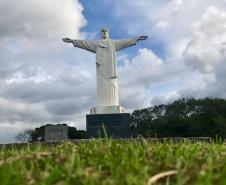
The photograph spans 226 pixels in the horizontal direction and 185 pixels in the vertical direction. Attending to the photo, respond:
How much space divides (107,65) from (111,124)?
444 cm

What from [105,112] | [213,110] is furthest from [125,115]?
[213,110]

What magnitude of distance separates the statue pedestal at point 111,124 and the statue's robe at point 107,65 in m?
1.97

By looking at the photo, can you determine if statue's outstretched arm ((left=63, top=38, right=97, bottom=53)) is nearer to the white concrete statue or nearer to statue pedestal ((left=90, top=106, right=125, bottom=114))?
the white concrete statue

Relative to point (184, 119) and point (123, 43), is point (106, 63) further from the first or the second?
point (184, 119)

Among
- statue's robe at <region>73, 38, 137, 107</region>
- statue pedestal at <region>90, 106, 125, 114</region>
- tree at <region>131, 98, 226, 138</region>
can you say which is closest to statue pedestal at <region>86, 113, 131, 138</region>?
statue pedestal at <region>90, 106, 125, 114</region>

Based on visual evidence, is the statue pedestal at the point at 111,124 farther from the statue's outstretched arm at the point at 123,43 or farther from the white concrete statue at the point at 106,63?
the statue's outstretched arm at the point at 123,43

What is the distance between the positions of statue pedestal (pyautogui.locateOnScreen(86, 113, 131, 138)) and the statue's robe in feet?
6.46

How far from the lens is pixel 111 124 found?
92.6 ft

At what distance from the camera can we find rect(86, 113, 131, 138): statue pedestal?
90.5ft

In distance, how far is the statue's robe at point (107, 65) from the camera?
30.7 m

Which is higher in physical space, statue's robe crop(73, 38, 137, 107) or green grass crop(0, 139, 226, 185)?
statue's robe crop(73, 38, 137, 107)

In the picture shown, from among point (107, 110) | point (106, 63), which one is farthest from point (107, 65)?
point (107, 110)

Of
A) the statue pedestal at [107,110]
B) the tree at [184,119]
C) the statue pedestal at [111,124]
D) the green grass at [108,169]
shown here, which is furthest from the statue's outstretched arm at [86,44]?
the green grass at [108,169]

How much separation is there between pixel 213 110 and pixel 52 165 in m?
55.9
